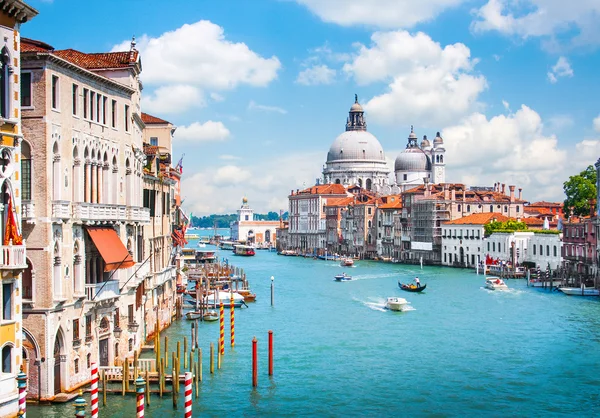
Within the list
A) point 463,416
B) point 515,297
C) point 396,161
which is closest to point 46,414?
point 463,416

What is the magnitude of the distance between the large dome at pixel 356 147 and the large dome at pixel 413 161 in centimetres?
686

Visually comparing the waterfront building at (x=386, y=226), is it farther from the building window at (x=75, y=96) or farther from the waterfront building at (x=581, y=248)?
the building window at (x=75, y=96)

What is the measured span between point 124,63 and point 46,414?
22.5ft

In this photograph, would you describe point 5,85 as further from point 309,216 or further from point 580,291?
point 309,216

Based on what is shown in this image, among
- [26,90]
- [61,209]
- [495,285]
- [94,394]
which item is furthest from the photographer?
[495,285]

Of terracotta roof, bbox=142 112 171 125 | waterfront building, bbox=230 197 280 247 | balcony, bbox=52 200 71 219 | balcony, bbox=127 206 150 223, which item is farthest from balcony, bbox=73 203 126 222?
waterfront building, bbox=230 197 280 247

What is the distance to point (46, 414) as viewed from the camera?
12648mm

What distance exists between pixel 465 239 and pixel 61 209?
4603cm

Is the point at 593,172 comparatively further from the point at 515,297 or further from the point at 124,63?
the point at 124,63

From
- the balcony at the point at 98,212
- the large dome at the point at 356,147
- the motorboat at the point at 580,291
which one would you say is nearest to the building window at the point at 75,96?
the balcony at the point at 98,212

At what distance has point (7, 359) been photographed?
11320 mm

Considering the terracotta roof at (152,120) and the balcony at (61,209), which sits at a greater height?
the terracotta roof at (152,120)

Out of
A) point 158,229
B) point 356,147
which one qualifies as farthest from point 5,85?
point 356,147

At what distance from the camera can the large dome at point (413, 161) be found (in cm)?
9375
